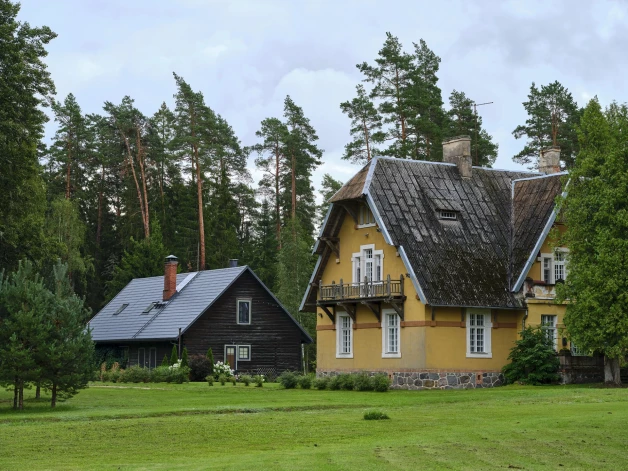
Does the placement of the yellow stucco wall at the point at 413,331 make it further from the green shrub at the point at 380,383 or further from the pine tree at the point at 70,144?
the pine tree at the point at 70,144

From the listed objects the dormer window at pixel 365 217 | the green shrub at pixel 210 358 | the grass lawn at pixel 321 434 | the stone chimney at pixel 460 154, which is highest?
the stone chimney at pixel 460 154

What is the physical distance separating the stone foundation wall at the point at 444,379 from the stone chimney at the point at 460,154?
28.4 ft

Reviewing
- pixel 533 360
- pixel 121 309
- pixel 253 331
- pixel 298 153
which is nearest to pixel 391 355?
pixel 533 360

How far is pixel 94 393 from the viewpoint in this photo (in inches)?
1348

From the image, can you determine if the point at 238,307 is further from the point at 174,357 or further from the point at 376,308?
the point at 376,308

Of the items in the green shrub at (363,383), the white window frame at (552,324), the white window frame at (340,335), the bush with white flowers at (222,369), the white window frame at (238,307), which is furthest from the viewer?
the white window frame at (238,307)

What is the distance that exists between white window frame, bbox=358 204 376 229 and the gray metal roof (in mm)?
12684

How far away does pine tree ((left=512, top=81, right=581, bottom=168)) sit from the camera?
61906 millimetres

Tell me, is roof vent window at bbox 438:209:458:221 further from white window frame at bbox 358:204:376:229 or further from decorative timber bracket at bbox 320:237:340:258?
decorative timber bracket at bbox 320:237:340:258

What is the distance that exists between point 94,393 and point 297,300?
31.8m

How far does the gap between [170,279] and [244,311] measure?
182 inches

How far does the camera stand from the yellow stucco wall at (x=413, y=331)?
37.4m

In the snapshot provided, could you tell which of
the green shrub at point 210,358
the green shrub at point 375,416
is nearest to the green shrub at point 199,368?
the green shrub at point 210,358

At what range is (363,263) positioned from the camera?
4041cm
